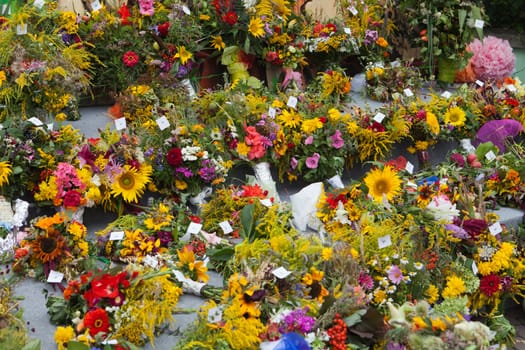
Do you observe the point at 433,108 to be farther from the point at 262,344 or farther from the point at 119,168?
the point at 262,344

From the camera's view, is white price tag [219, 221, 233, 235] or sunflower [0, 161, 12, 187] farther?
white price tag [219, 221, 233, 235]

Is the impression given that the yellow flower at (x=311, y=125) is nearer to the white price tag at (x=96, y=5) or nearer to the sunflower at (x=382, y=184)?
the sunflower at (x=382, y=184)

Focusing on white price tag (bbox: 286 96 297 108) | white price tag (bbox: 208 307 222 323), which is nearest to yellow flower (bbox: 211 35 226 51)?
white price tag (bbox: 286 96 297 108)

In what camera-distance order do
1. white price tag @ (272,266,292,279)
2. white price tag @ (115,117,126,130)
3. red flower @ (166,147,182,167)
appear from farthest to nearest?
white price tag @ (115,117,126,130) → red flower @ (166,147,182,167) → white price tag @ (272,266,292,279)

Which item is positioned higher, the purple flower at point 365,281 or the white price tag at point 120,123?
the white price tag at point 120,123

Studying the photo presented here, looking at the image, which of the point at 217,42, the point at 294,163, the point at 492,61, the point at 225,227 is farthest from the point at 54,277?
the point at 492,61

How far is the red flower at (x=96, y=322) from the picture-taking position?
228 cm

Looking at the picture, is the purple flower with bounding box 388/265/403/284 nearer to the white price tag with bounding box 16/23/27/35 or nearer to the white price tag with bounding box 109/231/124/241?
the white price tag with bounding box 109/231/124/241

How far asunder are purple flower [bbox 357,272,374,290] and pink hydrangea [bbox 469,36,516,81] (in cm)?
292

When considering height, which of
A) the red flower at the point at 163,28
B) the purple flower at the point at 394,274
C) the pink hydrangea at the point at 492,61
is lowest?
the pink hydrangea at the point at 492,61

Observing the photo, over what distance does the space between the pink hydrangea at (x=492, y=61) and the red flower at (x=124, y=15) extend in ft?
8.70

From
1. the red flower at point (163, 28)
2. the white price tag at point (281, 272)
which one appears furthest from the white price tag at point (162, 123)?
the white price tag at point (281, 272)

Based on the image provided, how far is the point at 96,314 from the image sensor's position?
2.29 metres

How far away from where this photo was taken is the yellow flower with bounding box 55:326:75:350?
2.25m
